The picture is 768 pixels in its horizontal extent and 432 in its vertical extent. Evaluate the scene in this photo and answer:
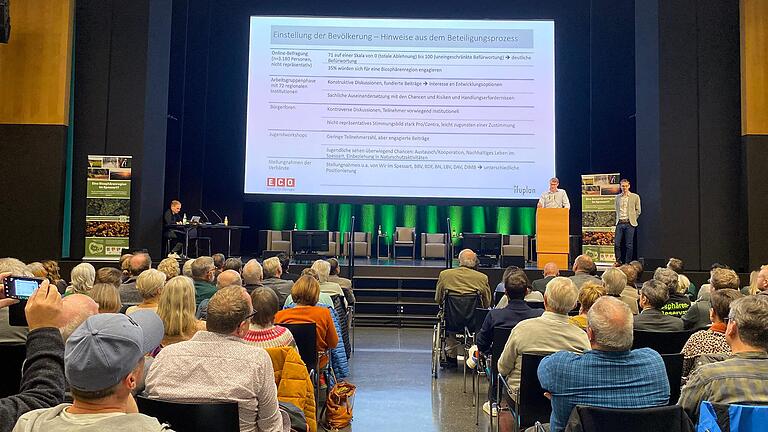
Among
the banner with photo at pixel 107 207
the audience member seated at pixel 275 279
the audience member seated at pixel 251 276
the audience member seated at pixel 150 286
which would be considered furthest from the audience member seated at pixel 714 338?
the banner with photo at pixel 107 207

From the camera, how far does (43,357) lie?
1623 millimetres

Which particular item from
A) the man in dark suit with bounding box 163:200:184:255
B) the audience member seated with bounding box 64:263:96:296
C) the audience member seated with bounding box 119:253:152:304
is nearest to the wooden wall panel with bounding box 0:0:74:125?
A: the man in dark suit with bounding box 163:200:184:255

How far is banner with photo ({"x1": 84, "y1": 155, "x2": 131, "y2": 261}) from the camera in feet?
29.3

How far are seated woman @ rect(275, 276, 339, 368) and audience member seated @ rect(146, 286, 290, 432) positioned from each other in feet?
5.49

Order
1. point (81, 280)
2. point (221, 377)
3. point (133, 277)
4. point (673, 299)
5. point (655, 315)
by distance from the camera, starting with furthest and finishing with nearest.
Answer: point (133, 277) < point (673, 299) < point (81, 280) < point (655, 315) < point (221, 377)

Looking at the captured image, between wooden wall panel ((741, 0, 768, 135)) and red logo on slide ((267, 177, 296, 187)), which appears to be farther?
red logo on slide ((267, 177, 296, 187))

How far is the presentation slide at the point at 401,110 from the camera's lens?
37.8 ft

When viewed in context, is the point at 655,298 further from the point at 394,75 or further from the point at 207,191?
the point at 207,191

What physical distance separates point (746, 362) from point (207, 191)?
461 inches

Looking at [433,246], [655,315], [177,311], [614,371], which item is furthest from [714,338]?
[433,246]

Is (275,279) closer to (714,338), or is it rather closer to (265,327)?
(265,327)

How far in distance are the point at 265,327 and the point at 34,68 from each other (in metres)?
8.12

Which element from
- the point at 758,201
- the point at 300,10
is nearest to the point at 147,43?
the point at 300,10

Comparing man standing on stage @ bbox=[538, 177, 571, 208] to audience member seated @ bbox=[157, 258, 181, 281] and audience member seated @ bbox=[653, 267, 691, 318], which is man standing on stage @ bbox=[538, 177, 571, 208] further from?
audience member seated @ bbox=[157, 258, 181, 281]
